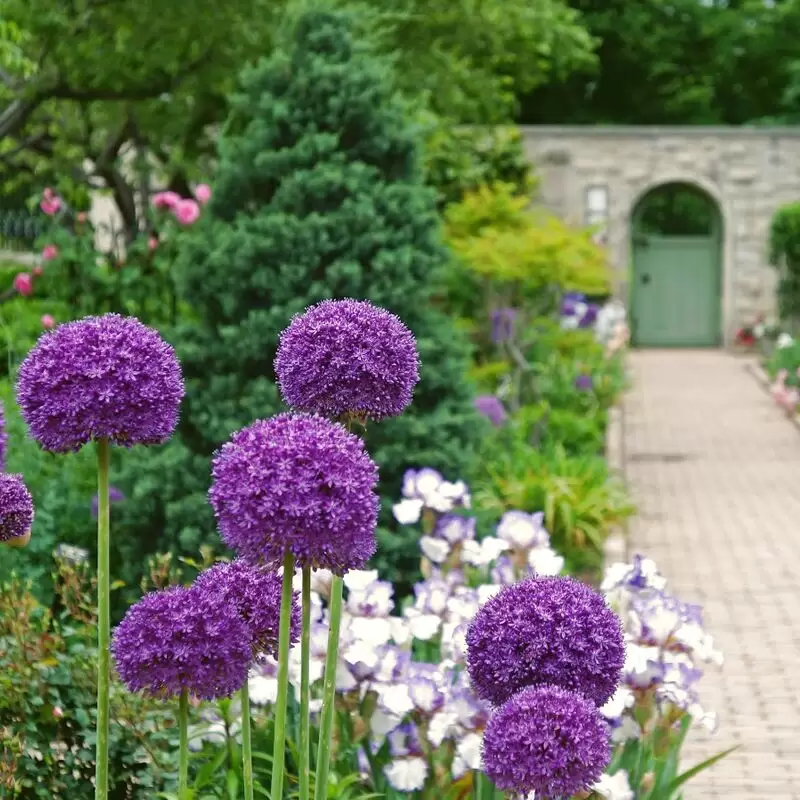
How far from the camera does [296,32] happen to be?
247 inches

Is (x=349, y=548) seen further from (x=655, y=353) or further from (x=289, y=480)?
(x=655, y=353)

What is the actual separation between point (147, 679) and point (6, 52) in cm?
594

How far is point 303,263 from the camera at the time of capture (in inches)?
241

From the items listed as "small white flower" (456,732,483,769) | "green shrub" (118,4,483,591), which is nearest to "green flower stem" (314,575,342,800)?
"small white flower" (456,732,483,769)

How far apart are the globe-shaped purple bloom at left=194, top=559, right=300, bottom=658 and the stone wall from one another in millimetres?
19988

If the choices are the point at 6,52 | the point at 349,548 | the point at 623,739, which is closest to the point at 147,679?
the point at 349,548

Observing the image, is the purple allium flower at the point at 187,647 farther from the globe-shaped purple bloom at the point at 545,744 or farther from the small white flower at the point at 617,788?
the small white flower at the point at 617,788

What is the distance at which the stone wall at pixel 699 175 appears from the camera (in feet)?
72.3

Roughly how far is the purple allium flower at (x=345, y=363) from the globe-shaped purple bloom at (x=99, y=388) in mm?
200

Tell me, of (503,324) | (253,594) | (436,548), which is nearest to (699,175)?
(503,324)

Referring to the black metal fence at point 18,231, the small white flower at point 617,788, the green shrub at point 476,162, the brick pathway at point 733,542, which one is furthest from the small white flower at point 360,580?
the black metal fence at point 18,231

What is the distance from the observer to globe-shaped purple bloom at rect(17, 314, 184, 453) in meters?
2.17

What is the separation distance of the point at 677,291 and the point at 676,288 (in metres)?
0.05

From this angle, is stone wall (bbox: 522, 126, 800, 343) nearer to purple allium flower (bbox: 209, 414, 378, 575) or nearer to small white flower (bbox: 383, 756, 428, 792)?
small white flower (bbox: 383, 756, 428, 792)
